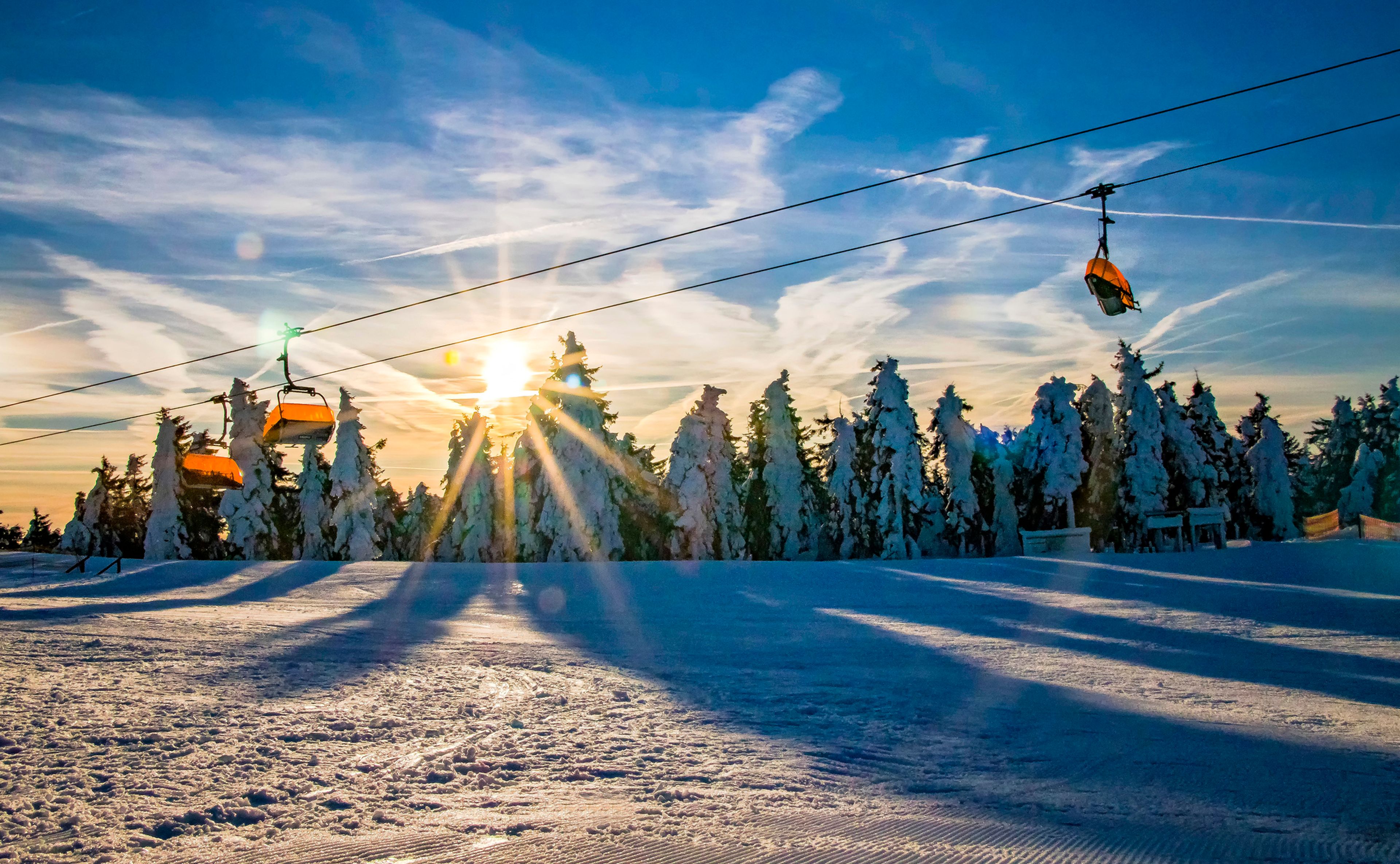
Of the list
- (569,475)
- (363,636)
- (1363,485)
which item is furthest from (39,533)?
(1363,485)

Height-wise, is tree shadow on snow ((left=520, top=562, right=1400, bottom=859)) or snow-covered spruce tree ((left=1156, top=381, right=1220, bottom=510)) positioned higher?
snow-covered spruce tree ((left=1156, top=381, right=1220, bottom=510))

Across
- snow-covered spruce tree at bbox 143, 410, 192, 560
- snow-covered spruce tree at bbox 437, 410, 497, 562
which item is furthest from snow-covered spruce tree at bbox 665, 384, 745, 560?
snow-covered spruce tree at bbox 143, 410, 192, 560

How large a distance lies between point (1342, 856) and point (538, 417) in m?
38.0

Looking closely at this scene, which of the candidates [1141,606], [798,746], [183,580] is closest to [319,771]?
[798,746]

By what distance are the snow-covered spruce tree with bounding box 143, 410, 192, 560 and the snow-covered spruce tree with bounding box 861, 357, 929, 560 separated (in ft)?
112

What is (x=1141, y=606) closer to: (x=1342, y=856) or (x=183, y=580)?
(x=1342, y=856)

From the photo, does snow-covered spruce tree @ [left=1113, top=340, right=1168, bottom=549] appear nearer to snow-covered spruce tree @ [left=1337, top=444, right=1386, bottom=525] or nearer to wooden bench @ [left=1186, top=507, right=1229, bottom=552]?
wooden bench @ [left=1186, top=507, right=1229, bottom=552]

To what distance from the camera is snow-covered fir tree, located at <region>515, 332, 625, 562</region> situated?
1570 inches

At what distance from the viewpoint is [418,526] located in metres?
61.3

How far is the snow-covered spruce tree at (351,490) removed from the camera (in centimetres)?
4562

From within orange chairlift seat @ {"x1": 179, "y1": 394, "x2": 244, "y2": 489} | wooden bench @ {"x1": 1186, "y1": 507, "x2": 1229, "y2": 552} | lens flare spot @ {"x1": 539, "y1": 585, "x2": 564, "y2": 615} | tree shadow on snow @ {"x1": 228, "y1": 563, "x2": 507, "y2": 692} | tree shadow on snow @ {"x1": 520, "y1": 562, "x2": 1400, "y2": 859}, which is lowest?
tree shadow on snow @ {"x1": 520, "y1": 562, "x2": 1400, "y2": 859}

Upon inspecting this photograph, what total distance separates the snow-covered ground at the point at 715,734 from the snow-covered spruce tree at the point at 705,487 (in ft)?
89.3

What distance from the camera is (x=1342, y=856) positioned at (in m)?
4.73

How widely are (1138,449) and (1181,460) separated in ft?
16.3
